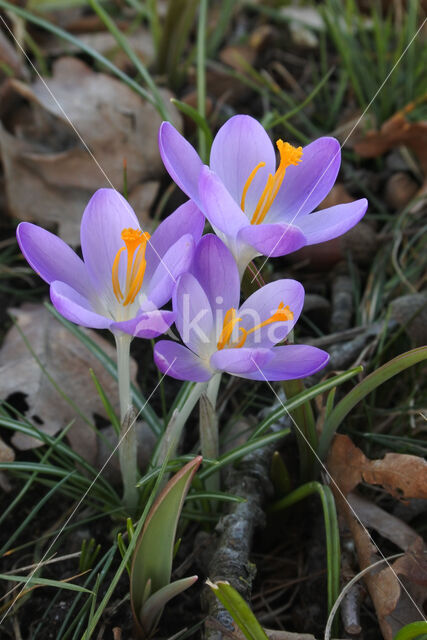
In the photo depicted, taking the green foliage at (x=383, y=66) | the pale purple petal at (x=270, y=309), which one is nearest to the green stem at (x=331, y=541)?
the pale purple petal at (x=270, y=309)

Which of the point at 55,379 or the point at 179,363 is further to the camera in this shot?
the point at 55,379

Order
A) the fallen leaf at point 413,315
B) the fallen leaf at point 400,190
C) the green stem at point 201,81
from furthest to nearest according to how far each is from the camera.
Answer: the fallen leaf at point 400,190 < the green stem at point 201,81 < the fallen leaf at point 413,315

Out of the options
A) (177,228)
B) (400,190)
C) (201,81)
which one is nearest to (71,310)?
(177,228)

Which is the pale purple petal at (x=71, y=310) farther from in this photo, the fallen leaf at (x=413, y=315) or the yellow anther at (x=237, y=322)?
the fallen leaf at (x=413, y=315)

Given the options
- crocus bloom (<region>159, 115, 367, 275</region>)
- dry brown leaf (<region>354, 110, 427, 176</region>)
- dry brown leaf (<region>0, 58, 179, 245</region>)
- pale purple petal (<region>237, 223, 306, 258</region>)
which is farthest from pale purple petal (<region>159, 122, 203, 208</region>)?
dry brown leaf (<region>354, 110, 427, 176</region>)

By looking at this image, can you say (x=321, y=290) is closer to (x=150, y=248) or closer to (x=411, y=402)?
(x=411, y=402)

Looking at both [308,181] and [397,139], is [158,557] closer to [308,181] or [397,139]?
[308,181]

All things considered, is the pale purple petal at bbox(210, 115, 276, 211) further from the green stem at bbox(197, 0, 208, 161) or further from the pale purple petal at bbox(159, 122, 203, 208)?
the green stem at bbox(197, 0, 208, 161)
